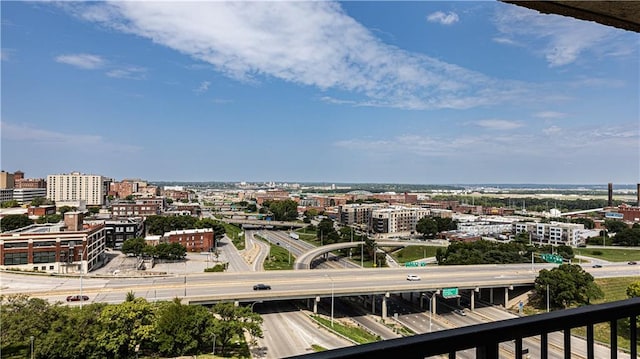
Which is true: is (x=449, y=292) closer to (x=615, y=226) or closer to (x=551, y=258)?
(x=551, y=258)

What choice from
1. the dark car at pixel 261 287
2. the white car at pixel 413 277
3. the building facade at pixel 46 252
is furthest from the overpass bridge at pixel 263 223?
the dark car at pixel 261 287

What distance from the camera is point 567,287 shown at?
8.61 m

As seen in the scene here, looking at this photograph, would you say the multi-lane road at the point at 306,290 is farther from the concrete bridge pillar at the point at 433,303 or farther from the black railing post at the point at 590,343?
the black railing post at the point at 590,343

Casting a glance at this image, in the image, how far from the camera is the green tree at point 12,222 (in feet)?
49.8

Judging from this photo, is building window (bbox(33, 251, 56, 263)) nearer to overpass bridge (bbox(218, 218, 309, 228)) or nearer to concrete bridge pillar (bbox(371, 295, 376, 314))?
concrete bridge pillar (bbox(371, 295, 376, 314))

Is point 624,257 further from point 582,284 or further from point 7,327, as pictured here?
point 7,327

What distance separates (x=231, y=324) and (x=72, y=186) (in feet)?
92.1

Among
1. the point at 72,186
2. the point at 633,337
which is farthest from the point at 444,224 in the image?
the point at 72,186

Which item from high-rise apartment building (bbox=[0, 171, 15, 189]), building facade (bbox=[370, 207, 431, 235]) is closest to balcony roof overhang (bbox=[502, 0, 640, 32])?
building facade (bbox=[370, 207, 431, 235])

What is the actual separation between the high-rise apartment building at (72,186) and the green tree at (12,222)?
13487 mm

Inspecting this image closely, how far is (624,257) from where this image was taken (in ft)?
45.9

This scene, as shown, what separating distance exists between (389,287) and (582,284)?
162 inches

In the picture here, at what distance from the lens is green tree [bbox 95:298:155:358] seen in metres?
5.45

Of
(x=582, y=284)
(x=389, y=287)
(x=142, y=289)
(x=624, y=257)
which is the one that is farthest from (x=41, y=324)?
(x=624, y=257)
